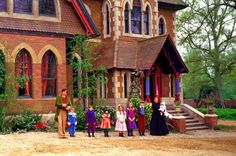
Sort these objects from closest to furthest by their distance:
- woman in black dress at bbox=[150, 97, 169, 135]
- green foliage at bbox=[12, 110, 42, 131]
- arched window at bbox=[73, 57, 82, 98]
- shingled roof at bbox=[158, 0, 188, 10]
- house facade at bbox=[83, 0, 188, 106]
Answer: green foliage at bbox=[12, 110, 42, 131]
woman in black dress at bbox=[150, 97, 169, 135]
arched window at bbox=[73, 57, 82, 98]
house facade at bbox=[83, 0, 188, 106]
shingled roof at bbox=[158, 0, 188, 10]

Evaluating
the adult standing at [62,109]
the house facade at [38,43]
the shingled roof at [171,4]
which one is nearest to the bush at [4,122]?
the house facade at [38,43]

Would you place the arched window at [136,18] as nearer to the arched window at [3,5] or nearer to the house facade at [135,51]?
the house facade at [135,51]

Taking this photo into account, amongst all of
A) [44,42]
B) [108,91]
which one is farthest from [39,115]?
[108,91]

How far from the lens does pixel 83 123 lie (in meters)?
17.7

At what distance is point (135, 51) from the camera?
21906 mm

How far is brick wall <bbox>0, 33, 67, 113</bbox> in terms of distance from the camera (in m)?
17.5

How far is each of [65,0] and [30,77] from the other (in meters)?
4.64

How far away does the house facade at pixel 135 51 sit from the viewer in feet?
67.8

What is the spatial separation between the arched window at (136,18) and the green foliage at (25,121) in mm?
9151

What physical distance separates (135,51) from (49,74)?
568 centimetres

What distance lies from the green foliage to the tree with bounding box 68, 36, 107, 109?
3.02 metres

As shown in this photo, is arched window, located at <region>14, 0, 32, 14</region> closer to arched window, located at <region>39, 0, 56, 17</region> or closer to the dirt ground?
arched window, located at <region>39, 0, 56, 17</region>

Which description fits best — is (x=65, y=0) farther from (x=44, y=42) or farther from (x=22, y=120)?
(x=22, y=120)

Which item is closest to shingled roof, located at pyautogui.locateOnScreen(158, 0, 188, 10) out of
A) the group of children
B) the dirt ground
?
the group of children
